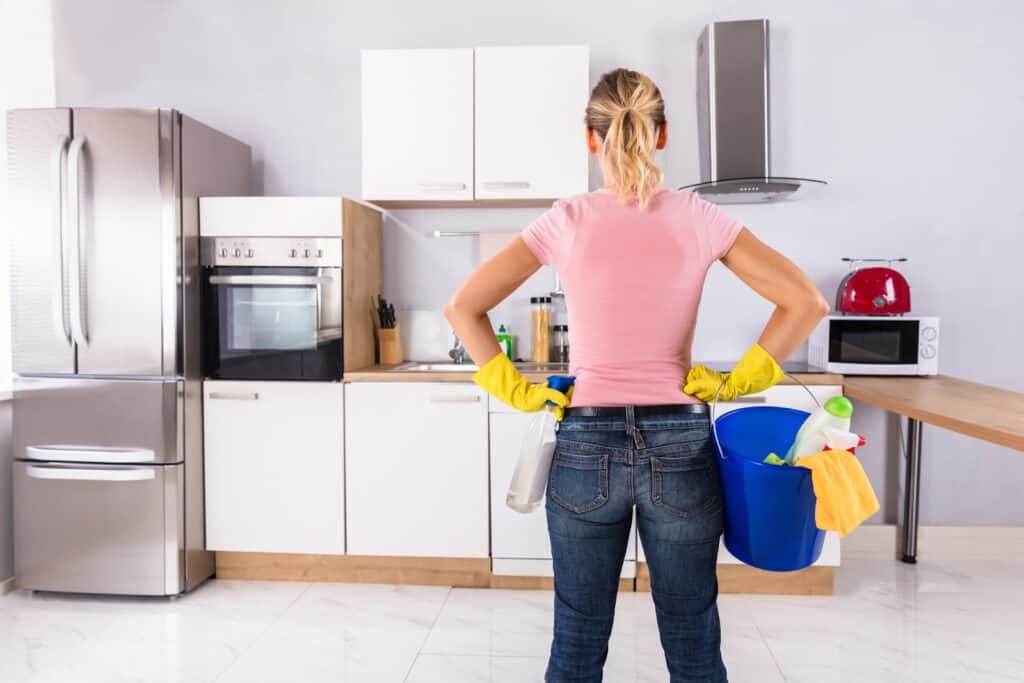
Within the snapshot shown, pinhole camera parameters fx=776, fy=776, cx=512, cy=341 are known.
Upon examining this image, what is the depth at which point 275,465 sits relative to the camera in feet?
9.55

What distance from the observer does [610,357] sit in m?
1.37

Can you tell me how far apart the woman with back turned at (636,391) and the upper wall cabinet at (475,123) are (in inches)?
63.4

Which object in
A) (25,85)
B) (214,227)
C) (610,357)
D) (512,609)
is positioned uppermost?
(25,85)

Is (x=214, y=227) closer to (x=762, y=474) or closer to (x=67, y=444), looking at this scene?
(x=67, y=444)

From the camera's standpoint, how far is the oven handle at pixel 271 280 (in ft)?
9.37

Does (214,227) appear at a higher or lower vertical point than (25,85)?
lower

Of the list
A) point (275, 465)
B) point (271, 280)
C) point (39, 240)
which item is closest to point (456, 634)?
point (275, 465)

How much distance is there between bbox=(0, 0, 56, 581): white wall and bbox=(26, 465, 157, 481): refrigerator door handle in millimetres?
211

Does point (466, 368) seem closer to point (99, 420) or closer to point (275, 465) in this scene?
point (275, 465)

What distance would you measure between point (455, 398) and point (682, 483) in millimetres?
1574

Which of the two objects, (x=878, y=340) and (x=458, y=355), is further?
(x=458, y=355)

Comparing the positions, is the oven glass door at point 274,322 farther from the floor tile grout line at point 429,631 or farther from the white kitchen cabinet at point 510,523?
the floor tile grout line at point 429,631

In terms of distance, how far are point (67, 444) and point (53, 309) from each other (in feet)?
1.61

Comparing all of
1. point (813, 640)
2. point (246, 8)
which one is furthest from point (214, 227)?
point (813, 640)
